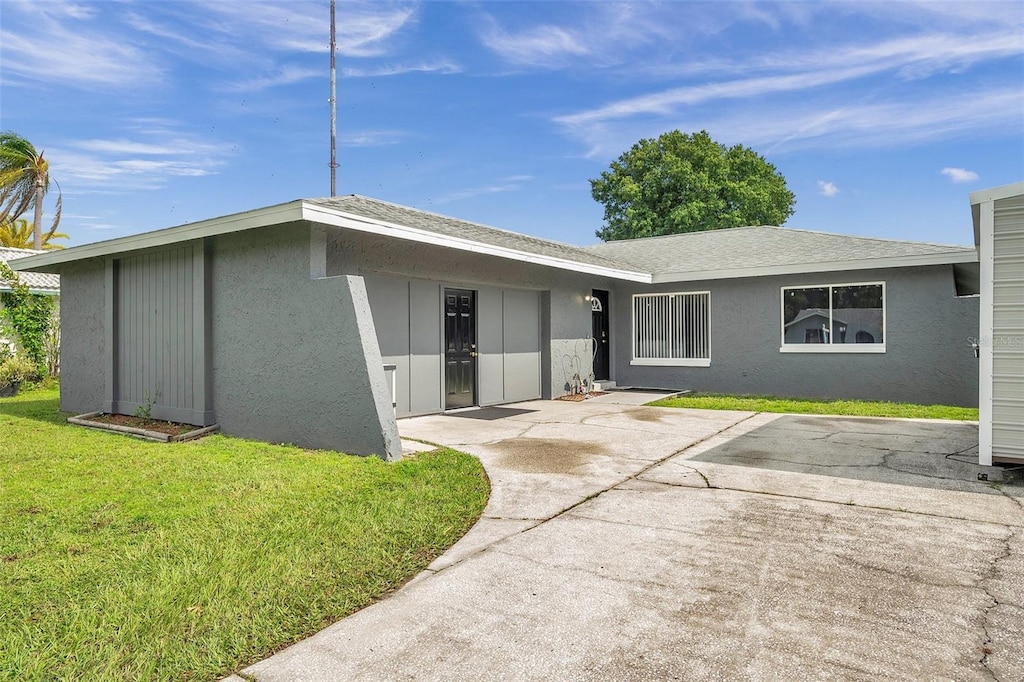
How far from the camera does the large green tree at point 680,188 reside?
30719 mm

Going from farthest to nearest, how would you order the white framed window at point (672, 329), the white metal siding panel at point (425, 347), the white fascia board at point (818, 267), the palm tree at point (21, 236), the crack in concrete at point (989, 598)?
1. the palm tree at point (21, 236)
2. the white framed window at point (672, 329)
3. the white fascia board at point (818, 267)
4. the white metal siding panel at point (425, 347)
5. the crack in concrete at point (989, 598)

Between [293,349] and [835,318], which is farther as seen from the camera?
[835,318]

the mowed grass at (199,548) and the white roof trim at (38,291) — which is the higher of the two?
the white roof trim at (38,291)

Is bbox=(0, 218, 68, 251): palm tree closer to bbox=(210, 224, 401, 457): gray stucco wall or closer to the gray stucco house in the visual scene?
the gray stucco house

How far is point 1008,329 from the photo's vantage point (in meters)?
5.48

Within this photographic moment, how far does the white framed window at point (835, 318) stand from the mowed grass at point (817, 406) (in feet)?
3.71

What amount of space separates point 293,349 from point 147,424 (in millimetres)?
3122

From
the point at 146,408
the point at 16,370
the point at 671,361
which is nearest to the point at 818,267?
the point at 671,361

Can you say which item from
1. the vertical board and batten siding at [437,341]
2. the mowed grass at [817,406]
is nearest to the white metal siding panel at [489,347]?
the vertical board and batten siding at [437,341]

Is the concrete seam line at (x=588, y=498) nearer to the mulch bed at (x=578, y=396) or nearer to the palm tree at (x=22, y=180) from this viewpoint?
the mulch bed at (x=578, y=396)

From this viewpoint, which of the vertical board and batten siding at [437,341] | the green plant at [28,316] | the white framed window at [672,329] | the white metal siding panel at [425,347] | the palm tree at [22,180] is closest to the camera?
the vertical board and batten siding at [437,341]

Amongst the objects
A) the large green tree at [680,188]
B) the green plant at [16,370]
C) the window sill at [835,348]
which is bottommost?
the green plant at [16,370]

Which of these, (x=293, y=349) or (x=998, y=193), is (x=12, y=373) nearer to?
(x=293, y=349)

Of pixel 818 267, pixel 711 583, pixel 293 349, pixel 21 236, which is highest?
pixel 21 236
